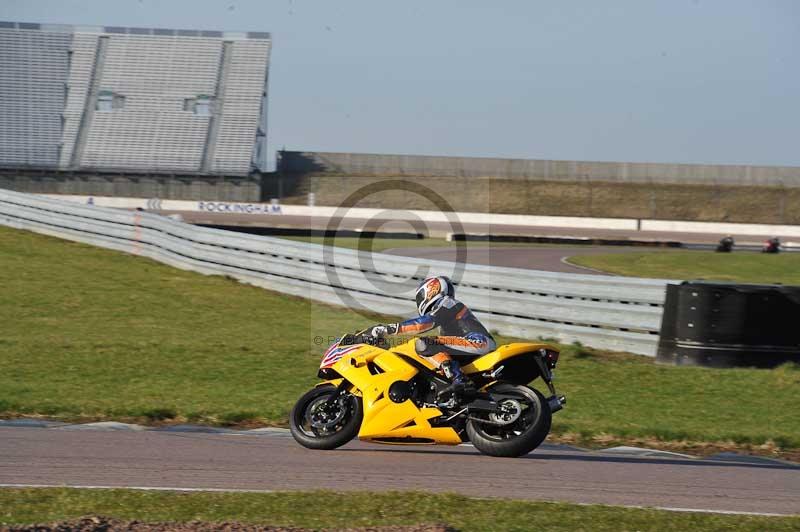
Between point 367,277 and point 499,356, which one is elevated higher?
point 367,277

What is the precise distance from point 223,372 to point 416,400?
169 inches

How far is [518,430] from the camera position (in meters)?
7.95

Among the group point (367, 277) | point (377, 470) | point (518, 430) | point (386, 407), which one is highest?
point (367, 277)

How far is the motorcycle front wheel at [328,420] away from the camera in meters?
8.09

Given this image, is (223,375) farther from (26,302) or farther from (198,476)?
(26,302)

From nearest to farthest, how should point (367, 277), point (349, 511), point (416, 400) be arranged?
point (349, 511) → point (416, 400) → point (367, 277)

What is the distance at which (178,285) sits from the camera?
1855 centimetres

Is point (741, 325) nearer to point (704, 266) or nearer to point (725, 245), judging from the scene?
point (704, 266)

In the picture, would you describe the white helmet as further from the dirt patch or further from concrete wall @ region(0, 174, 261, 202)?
concrete wall @ region(0, 174, 261, 202)

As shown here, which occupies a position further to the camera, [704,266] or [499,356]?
[704,266]

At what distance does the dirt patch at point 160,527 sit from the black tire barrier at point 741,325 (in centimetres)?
796

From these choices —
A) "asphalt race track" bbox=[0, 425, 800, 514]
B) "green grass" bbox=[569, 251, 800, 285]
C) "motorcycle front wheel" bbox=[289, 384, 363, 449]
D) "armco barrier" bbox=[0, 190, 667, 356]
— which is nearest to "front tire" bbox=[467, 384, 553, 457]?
"asphalt race track" bbox=[0, 425, 800, 514]

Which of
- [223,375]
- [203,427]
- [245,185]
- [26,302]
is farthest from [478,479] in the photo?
[245,185]

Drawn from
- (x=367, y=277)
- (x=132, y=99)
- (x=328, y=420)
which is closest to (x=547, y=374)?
(x=328, y=420)
